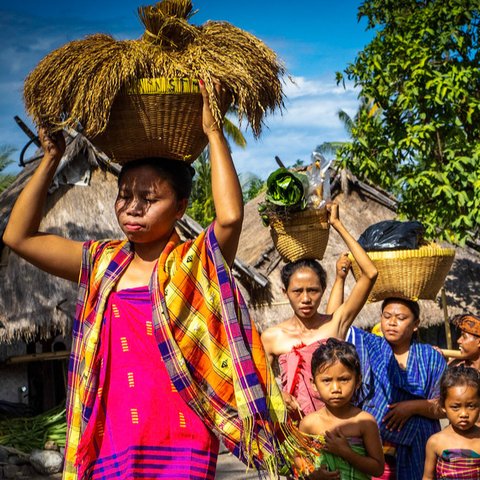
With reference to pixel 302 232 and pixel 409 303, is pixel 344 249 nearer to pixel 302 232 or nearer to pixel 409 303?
pixel 409 303

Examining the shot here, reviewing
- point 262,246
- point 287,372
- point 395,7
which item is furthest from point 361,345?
point 262,246

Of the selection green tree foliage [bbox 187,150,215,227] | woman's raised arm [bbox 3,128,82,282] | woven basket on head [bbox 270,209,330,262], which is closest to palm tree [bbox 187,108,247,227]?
green tree foliage [bbox 187,150,215,227]

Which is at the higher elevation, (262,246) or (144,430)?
(262,246)

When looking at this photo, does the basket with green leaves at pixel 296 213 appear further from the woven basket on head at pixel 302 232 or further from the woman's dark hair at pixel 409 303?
the woman's dark hair at pixel 409 303

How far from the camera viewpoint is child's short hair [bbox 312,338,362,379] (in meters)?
3.97

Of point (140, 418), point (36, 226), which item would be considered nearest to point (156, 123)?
point (36, 226)

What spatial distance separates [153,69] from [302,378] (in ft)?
7.39

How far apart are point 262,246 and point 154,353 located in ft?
42.7

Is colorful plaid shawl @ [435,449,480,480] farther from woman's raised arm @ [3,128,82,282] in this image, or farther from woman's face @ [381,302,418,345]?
woman's raised arm @ [3,128,82,282]

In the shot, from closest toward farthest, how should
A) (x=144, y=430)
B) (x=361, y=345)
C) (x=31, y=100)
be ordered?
1. (x=144, y=430)
2. (x=31, y=100)
3. (x=361, y=345)

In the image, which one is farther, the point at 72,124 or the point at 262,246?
the point at 262,246

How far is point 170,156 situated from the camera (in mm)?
2840

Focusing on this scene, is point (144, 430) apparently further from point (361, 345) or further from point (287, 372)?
point (361, 345)

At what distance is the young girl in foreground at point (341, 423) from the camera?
12.7 ft
